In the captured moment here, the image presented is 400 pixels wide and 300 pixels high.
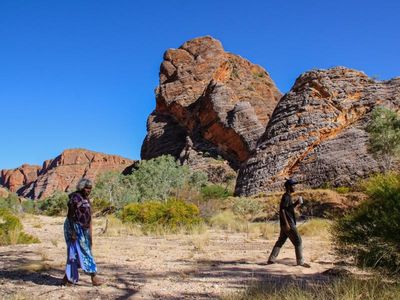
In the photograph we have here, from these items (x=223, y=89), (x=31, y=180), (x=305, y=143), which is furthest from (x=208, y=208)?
(x=31, y=180)

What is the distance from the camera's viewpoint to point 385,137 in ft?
88.6

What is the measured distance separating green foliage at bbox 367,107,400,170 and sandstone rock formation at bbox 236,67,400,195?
1.11 m

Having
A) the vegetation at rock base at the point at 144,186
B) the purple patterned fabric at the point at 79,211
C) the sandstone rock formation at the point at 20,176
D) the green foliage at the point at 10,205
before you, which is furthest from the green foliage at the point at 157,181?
the sandstone rock formation at the point at 20,176

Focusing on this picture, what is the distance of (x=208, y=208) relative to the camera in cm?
2319

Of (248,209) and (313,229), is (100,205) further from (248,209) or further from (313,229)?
(313,229)

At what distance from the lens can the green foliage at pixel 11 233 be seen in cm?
1349

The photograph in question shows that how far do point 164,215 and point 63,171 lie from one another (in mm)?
149690

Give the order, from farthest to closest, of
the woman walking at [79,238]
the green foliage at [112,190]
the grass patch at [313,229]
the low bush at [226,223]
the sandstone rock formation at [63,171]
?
1. the sandstone rock formation at [63,171]
2. the green foliage at [112,190]
3. the low bush at [226,223]
4. the grass patch at [313,229]
5. the woman walking at [79,238]

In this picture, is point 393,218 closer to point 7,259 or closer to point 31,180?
point 7,259

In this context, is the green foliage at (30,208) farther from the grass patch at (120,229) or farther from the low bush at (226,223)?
the low bush at (226,223)

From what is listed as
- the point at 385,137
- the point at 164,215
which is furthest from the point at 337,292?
the point at 385,137

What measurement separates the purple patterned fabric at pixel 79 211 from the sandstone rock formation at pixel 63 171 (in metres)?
136

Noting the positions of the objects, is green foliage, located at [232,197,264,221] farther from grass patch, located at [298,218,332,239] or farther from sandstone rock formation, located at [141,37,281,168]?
sandstone rock formation, located at [141,37,281,168]

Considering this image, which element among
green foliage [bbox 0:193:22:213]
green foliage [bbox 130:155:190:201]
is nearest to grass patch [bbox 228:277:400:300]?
green foliage [bbox 130:155:190:201]
